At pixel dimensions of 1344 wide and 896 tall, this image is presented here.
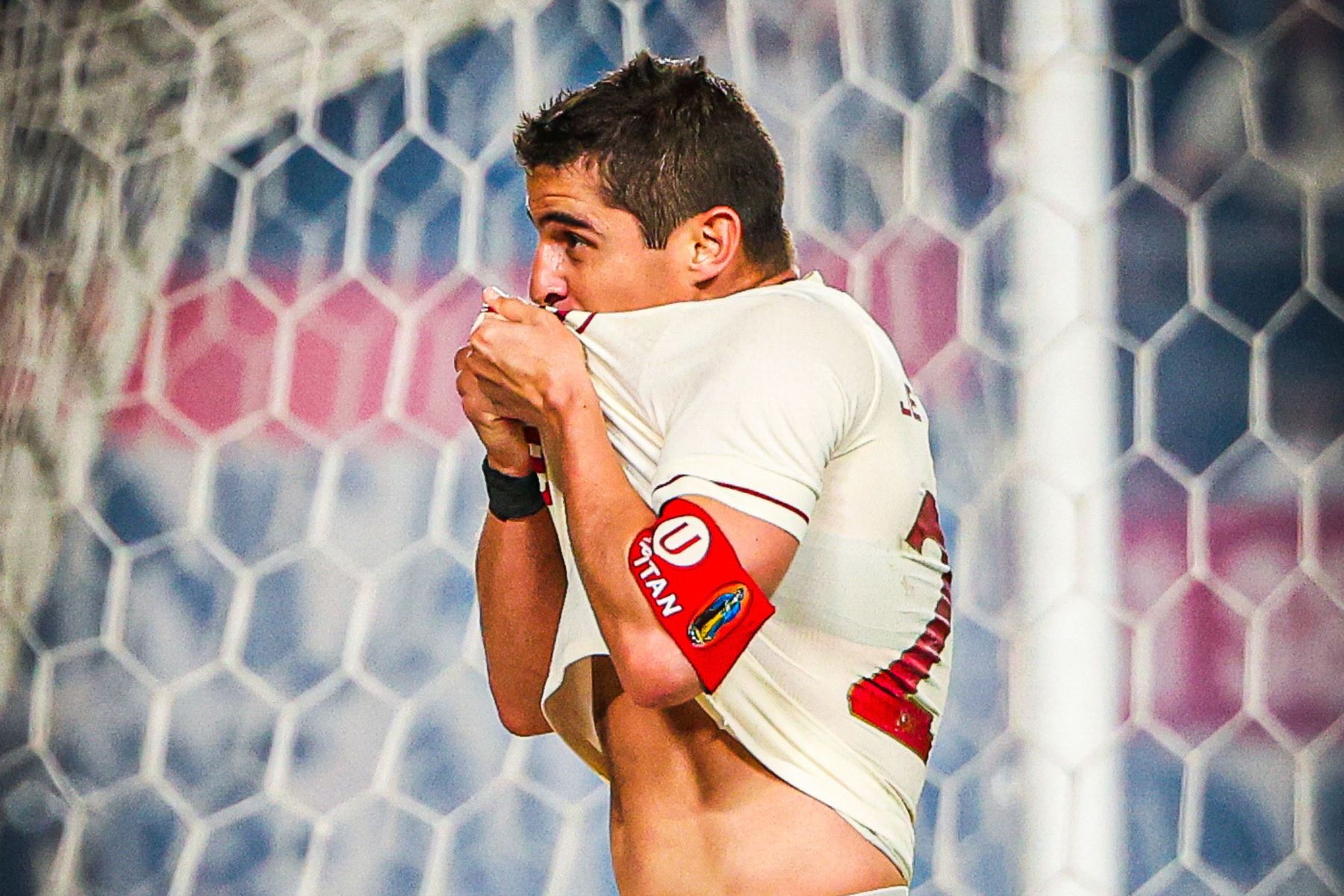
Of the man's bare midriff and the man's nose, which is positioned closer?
the man's bare midriff

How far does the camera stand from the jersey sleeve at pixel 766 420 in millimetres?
746

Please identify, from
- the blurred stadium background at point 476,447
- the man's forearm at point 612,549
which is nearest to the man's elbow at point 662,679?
the man's forearm at point 612,549

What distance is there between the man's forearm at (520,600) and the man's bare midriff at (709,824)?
15cm

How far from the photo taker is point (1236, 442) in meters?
1.50

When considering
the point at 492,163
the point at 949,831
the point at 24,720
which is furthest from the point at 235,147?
the point at 949,831

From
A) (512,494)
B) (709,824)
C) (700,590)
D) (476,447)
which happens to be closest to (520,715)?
(512,494)

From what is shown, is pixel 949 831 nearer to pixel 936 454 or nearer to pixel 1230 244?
pixel 936 454

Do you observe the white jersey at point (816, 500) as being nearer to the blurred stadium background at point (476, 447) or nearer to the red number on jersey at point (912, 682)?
the red number on jersey at point (912, 682)

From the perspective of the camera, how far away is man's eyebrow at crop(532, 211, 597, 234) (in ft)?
3.10

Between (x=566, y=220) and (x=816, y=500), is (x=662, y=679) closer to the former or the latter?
(x=816, y=500)

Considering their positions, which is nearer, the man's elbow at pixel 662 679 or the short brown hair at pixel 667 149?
the man's elbow at pixel 662 679

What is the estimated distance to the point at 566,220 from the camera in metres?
0.95

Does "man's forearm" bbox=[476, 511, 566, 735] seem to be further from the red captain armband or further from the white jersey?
the red captain armband

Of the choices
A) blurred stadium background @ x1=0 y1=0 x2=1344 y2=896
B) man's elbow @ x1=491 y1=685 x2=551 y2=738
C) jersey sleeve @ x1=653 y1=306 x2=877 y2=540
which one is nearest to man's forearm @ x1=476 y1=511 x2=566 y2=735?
man's elbow @ x1=491 y1=685 x2=551 y2=738
